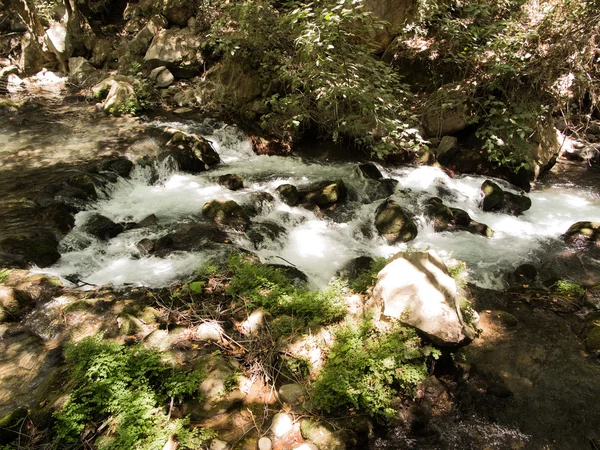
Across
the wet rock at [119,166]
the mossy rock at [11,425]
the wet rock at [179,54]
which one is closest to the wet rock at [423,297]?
the mossy rock at [11,425]

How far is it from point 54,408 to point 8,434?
33cm

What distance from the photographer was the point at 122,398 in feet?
10.4

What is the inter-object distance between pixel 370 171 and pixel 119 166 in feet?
18.8

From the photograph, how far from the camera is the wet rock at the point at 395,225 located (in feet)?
23.2

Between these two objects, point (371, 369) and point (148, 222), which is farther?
point (148, 222)

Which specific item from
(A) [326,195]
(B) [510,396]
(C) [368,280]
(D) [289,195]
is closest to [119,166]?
(D) [289,195]

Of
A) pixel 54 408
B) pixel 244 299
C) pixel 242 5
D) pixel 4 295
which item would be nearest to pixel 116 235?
pixel 4 295

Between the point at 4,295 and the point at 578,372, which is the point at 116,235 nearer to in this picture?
the point at 4,295

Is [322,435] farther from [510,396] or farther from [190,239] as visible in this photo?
[190,239]

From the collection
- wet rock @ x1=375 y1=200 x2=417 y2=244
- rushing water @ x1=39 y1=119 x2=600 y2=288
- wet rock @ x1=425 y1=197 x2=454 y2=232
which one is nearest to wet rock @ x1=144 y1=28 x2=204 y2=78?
rushing water @ x1=39 y1=119 x2=600 y2=288

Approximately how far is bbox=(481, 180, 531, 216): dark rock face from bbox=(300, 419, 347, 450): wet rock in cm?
664

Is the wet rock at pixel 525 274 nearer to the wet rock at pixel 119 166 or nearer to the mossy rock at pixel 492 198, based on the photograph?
the mossy rock at pixel 492 198

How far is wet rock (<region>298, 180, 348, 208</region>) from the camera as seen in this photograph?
7.78 metres

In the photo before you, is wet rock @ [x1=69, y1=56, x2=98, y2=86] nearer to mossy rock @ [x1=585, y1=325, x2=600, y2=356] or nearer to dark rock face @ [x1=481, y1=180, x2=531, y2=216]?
dark rock face @ [x1=481, y1=180, x2=531, y2=216]
